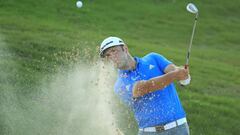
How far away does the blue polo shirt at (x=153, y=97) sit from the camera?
5.73 metres

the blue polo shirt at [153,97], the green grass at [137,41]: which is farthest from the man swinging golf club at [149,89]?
the green grass at [137,41]

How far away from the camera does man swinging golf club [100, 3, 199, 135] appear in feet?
18.5

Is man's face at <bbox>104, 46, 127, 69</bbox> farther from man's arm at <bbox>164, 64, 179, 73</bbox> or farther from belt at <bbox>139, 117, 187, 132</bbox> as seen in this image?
belt at <bbox>139, 117, 187, 132</bbox>

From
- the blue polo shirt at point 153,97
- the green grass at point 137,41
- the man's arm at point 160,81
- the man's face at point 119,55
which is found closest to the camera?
the man's arm at point 160,81

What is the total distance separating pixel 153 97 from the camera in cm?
574

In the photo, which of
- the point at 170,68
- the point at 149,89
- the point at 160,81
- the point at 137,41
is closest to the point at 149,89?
the point at 149,89

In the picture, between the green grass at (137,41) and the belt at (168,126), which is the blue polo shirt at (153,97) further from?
the green grass at (137,41)

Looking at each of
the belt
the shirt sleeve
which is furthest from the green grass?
the shirt sleeve

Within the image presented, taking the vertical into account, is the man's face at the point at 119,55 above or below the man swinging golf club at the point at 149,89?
above

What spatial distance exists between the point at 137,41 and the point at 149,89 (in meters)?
13.4

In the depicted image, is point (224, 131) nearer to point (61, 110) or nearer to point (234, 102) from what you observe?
point (234, 102)

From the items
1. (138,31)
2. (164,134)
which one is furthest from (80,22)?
(164,134)

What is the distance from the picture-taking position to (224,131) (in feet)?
33.2

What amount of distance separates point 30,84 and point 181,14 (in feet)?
53.8
